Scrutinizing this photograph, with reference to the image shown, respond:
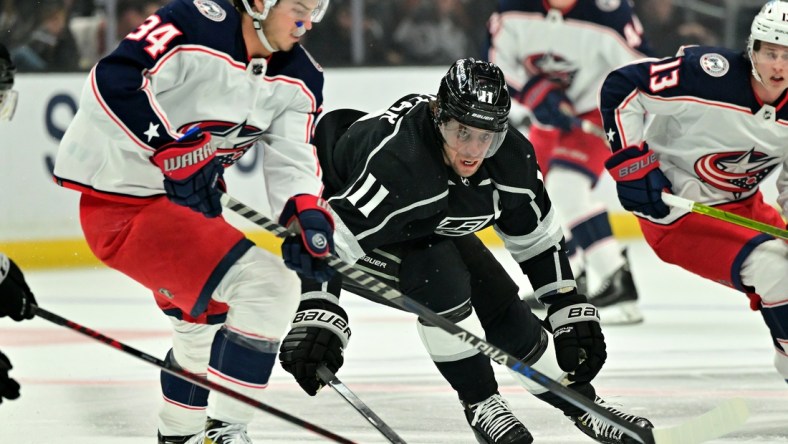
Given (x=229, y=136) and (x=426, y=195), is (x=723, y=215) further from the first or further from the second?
(x=229, y=136)

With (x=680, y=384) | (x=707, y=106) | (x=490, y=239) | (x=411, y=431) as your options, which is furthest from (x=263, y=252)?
(x=490, y=239)

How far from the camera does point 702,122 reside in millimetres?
3783

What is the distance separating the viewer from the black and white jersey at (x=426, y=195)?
3.05 m

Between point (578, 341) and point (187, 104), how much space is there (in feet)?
3.53

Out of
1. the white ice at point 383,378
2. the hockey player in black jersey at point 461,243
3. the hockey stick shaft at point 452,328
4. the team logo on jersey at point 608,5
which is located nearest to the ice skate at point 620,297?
the white ice at point 383,378

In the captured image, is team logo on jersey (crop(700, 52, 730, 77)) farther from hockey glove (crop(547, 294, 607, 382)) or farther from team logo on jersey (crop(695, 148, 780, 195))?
hockey glove (crop(547, 294, 607, 382))

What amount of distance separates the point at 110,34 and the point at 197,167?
167 inches

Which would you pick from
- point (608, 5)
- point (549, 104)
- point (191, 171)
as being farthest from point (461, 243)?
point (608, 5)

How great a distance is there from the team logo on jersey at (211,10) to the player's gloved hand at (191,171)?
332mm

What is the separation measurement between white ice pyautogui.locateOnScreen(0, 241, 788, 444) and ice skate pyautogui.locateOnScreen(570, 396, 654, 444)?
0.69 feet

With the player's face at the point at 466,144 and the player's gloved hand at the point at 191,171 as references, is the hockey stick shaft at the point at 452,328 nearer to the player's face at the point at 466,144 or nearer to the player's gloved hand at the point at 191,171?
the player's gloved hand at the point at 191,171

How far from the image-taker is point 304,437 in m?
3.41

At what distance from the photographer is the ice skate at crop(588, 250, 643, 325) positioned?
5.38 meters

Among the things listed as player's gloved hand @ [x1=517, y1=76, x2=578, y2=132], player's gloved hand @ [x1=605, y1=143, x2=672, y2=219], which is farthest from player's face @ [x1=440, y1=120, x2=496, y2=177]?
player's gloved hand @ [x1=517, y1=76, x2=578, y2=132]
